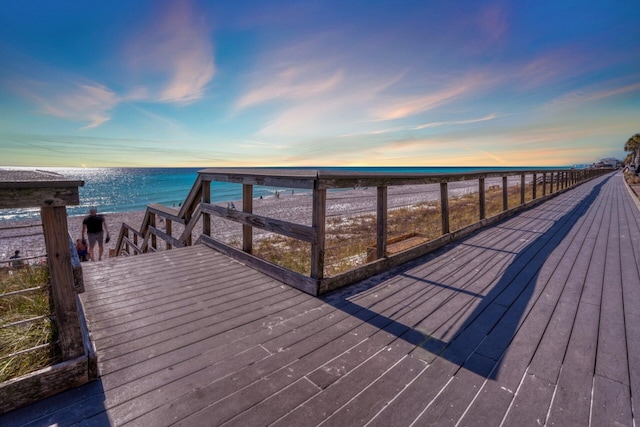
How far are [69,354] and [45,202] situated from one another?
928mm

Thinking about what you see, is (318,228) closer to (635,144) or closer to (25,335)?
(25,335)

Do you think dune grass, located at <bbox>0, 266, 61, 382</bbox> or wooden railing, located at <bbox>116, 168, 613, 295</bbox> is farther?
wooden railing, located at <bbox>116, 168, 613, 295</bbox>

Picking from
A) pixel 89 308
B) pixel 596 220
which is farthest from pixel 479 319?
pixel 596 220

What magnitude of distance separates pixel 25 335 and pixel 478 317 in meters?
3.45

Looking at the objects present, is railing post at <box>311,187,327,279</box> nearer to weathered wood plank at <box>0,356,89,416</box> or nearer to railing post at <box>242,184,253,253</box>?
railing post at <box>242,184,253,253</box>

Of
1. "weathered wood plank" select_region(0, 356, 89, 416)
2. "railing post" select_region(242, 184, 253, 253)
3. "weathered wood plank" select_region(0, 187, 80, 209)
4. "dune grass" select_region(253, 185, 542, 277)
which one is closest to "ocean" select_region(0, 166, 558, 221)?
"weathered wood plank" select_region(0, 187, 80, 209)

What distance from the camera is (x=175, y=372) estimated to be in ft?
6.23

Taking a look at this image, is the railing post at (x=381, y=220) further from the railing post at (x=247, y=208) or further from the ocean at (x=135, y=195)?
the railing post at (x=247, y=208)

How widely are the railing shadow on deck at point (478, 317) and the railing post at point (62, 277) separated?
1964 millimetres

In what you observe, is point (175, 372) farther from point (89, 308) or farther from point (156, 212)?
point (156, 212)

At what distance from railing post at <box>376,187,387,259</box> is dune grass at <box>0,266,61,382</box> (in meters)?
3.04

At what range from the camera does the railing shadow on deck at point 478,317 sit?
210cm

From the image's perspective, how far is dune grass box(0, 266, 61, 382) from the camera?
5.65 feet

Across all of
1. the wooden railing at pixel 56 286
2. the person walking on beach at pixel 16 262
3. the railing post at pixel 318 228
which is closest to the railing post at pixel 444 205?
the railing post at pixel 318 228
